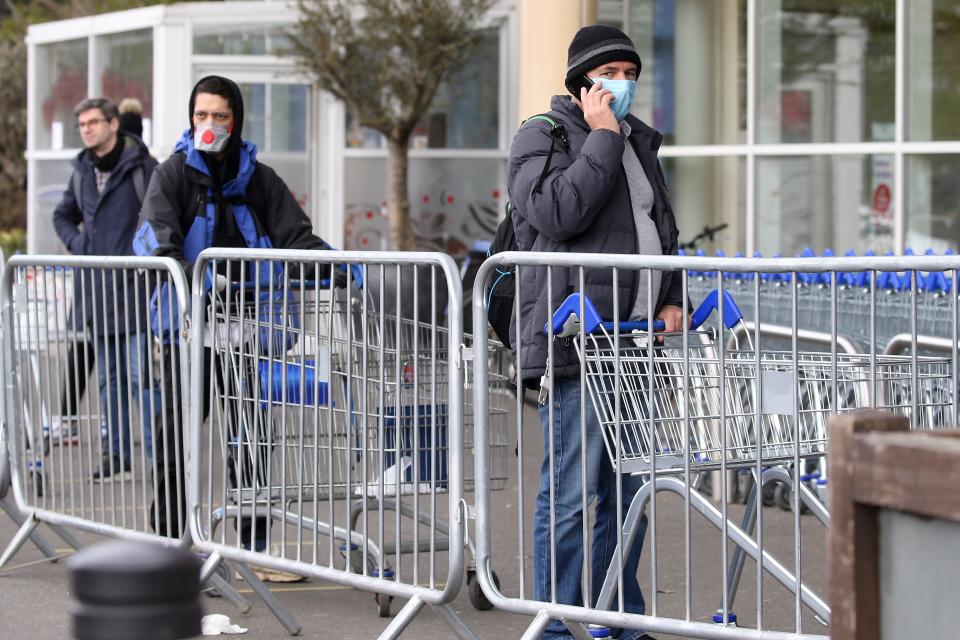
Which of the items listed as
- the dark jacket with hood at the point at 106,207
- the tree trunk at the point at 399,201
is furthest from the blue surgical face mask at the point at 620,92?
the tree trunk at the point at 399,201

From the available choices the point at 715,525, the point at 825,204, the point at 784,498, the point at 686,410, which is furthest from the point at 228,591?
the point at 825,204

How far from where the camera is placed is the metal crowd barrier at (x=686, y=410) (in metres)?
4.09

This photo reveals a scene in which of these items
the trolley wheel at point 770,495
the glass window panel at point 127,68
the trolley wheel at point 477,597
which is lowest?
the trolley wheel at point 477,597

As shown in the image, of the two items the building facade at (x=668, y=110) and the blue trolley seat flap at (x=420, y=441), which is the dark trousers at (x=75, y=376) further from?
the building facade at (x=668, y=110)

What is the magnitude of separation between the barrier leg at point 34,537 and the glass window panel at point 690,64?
6.18m

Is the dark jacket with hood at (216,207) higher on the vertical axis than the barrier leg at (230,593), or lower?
higher

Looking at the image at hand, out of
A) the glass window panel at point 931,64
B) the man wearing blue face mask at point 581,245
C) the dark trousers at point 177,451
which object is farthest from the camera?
the glass window panel at point 931,64

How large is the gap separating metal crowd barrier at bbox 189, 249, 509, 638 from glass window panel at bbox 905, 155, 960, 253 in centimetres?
533

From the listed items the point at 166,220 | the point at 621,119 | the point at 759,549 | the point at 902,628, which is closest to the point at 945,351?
the point at 621,119

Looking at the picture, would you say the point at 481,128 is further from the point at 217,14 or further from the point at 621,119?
the point at 621,119

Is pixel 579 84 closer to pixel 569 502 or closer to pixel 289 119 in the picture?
pixel 569 502

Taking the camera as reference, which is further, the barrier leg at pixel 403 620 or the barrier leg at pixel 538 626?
the barrier leg at pixel 403 620

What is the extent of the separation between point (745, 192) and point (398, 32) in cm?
345

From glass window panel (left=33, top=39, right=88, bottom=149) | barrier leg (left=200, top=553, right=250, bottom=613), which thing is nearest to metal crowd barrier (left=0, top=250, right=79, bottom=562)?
barrier leg (left=200, top=553, right=250, bottom=613)
